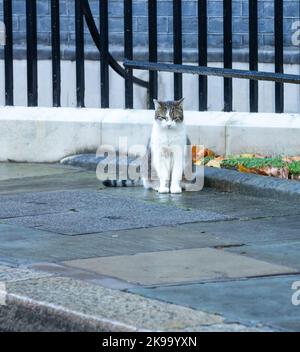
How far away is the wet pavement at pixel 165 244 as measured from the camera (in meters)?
5.82

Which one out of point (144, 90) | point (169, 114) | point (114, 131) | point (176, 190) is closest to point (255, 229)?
point (176, 190)

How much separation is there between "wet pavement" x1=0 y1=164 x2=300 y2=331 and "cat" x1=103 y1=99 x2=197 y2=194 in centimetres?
15

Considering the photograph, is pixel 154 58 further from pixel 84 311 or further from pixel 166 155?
pixel 84 311

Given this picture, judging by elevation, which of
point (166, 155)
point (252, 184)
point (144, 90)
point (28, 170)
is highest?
point (144, 90)

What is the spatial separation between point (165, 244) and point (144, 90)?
27.5 feet

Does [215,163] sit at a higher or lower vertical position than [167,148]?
lower

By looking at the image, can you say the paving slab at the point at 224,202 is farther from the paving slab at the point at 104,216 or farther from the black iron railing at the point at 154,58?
the black iron railing at the point at 154,58

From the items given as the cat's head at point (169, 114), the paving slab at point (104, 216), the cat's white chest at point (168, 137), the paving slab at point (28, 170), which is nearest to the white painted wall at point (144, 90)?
the paving slab at point (28, 170)

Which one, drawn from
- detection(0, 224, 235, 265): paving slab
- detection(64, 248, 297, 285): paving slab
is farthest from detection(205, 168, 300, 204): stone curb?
detection(64, 248, 297, 285): paving slab

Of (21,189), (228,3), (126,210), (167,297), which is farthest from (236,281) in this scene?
(228,3)

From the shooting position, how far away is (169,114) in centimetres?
987

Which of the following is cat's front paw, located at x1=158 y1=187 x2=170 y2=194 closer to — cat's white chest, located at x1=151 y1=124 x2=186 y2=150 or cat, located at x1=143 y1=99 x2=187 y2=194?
cat, located at x1=143 y1=99 x2=187 y2=194

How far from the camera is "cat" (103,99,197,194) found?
959 centimetres

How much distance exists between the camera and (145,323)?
17.3ft
